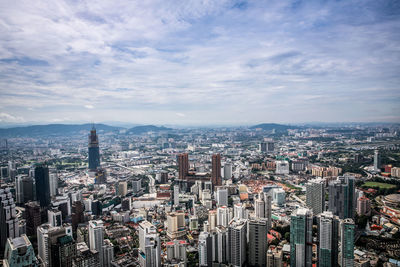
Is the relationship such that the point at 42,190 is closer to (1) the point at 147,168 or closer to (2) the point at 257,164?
(1) the point at 147,168

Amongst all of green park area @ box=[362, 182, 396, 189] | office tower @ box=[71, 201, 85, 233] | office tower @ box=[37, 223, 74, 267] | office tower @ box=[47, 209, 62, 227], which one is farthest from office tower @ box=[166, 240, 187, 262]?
green park area @ box=[362, 182, 396, 189]

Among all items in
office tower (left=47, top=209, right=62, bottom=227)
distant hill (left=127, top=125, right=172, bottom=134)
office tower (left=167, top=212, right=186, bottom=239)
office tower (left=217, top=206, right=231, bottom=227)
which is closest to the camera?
office tower (left=217, top=206, right=231, bottom=227)

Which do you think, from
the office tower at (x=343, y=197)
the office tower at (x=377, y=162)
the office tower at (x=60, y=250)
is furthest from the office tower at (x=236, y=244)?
the office tower at (x=377, y=162)

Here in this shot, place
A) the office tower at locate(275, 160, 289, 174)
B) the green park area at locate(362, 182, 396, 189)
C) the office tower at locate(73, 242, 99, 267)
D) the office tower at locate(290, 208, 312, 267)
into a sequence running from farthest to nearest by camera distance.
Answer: the office tower at locate(275, 160, 289, 174), the green park area at locate(362, 182, 396, 189), the office tower at locate(290, 208, 312, 267), the office tower at locate(73, 242, 99, 267)

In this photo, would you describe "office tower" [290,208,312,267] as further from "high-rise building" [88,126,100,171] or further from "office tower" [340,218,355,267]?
"high-rise building" [88,126,100,171]

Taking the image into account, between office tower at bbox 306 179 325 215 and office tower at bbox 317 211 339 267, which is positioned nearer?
office tower at bbox 317 211 339 267

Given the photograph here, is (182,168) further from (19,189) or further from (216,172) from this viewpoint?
(19,189)

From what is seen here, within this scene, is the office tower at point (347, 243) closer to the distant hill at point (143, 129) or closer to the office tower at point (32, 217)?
the office tower at point (32, 217)
